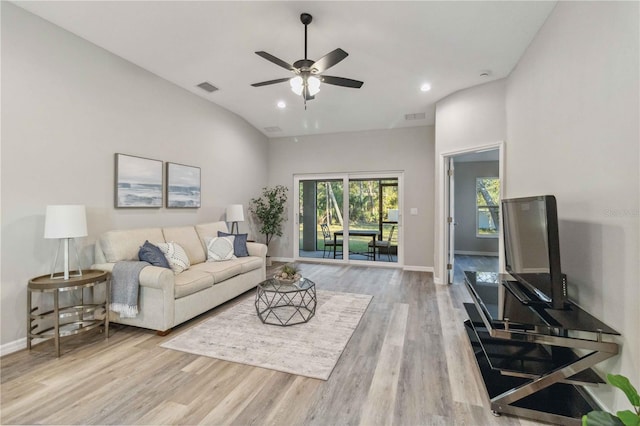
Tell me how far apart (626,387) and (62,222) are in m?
3.78

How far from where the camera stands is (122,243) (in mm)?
3271

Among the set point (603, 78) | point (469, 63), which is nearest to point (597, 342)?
point (603, 78)

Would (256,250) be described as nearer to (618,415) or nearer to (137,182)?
(137,182)

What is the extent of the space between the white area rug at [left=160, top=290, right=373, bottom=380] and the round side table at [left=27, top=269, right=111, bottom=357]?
0.83 m

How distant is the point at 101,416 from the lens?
180 cm

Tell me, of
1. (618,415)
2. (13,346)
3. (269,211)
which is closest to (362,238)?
(269,211)

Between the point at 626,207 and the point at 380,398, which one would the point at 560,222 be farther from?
the point at 380,398

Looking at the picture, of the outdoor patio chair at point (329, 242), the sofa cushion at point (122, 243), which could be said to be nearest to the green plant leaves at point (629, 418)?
the sofa cushion at point (122, 243)

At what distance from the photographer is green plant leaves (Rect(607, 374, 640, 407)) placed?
1017 mm

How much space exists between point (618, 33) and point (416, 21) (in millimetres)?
1665

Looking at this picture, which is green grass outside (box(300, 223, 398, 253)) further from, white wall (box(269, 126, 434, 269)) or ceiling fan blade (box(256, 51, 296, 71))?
ceiling fan blade (box(256, 51, 296, 71))

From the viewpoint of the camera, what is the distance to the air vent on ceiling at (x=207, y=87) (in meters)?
4.37

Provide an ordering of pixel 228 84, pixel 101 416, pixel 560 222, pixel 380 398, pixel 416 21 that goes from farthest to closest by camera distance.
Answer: pixel 228 84, pixel 416 21, pixel 560 222, pixel 380 398, pixel 101 416

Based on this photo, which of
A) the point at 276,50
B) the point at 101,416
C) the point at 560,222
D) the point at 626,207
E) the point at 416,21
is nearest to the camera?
the point at 626,207
